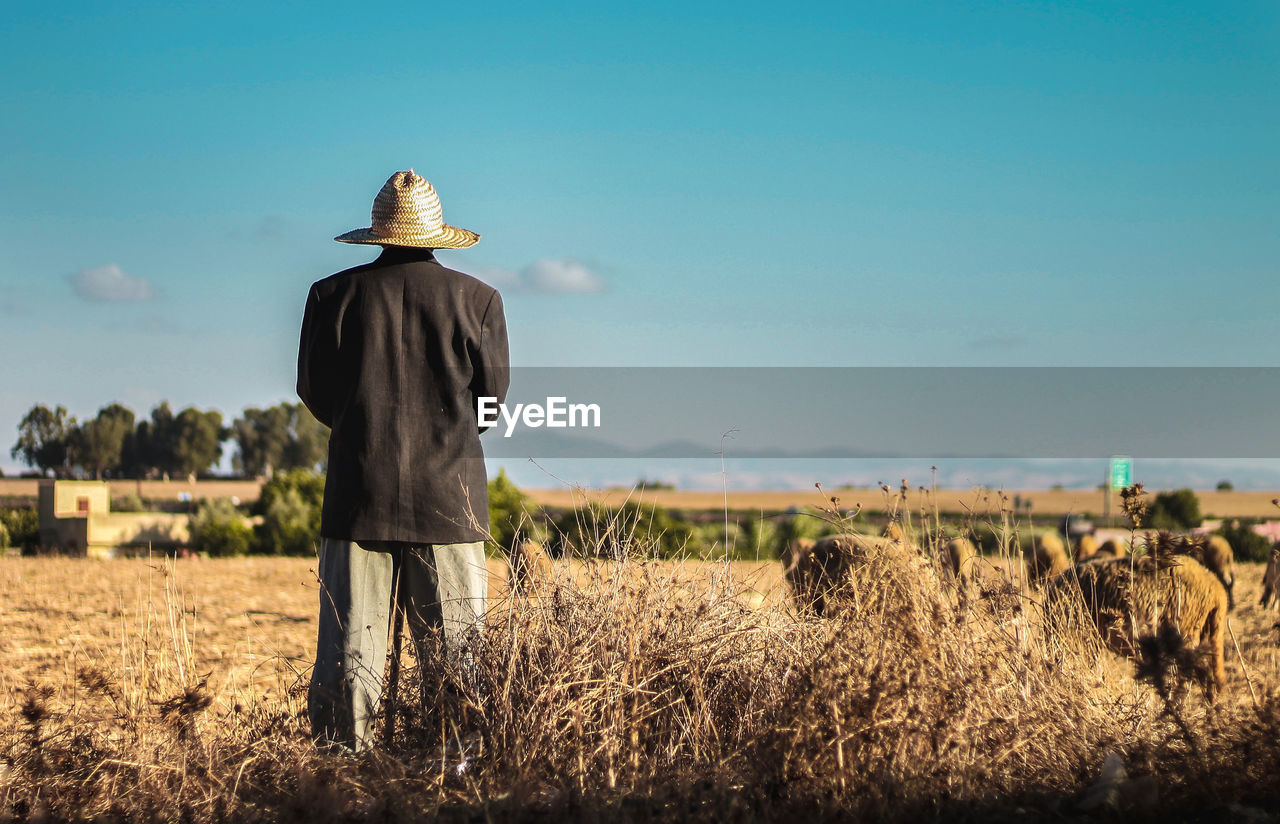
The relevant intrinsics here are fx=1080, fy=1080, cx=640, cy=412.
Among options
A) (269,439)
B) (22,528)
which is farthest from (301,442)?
(22,528)

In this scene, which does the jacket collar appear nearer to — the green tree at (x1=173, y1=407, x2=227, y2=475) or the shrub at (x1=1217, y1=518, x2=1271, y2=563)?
the shrub at (x1=1217, y1=518, x2=1271, y2=563)

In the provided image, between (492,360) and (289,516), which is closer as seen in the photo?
(492,360)

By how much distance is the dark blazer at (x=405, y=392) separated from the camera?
4289mm

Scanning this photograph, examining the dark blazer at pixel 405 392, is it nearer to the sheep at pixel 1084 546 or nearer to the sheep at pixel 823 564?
the sheep at pixel 823 564

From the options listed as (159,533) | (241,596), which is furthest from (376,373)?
(159,533)

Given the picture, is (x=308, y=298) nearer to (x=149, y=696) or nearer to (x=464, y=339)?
(x=464, y=339)

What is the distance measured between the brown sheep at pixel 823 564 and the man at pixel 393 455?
5.00ft

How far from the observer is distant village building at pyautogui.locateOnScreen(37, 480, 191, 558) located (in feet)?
70.5

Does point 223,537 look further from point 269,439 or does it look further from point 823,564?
point 269,439

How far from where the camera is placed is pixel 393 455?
4.29 m

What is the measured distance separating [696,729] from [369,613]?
1.43 metres

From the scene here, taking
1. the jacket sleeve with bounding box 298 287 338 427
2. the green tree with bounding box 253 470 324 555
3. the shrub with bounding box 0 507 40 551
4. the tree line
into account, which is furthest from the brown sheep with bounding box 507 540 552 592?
the tree line

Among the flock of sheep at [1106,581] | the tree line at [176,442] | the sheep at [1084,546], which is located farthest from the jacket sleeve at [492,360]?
the tree line at [176,442]

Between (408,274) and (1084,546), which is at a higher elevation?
(408,274)
